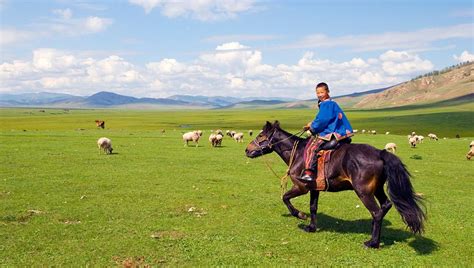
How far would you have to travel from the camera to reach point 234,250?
10.7 meters

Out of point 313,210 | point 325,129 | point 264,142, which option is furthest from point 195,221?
point 325,129

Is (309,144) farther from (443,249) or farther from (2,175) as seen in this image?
(2,175)

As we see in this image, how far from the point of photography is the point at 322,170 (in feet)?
38.6

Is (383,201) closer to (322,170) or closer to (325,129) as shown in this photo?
(322,170)

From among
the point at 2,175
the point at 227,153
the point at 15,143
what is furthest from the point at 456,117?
the point at 2,175

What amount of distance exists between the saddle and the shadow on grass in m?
1.74

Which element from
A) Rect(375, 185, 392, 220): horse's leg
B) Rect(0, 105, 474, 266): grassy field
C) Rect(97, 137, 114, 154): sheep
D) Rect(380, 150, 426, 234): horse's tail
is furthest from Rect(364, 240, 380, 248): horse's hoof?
Rect(97, 137, 114, 154): sheep

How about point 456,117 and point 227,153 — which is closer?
point 227,153

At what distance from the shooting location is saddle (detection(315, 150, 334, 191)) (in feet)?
38.5

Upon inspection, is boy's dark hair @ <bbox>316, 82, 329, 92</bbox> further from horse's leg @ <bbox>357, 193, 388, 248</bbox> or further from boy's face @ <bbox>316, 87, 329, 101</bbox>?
horse's leg @ <bbox>357, 193, 388, 248</bbox>

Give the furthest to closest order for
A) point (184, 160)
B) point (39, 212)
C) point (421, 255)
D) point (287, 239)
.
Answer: point (184, 160) → point (39, 212) → point (287, 239) → point (421, 255)

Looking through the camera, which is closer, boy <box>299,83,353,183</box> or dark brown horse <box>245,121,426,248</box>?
dark brown horse <box>245,121,426,248</box>

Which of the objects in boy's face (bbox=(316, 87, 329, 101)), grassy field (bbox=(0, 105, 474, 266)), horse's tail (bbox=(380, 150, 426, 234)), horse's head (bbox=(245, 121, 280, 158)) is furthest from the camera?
horse's head (bbox=(245, 121, 280, 158))

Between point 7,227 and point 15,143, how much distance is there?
3097 cm
